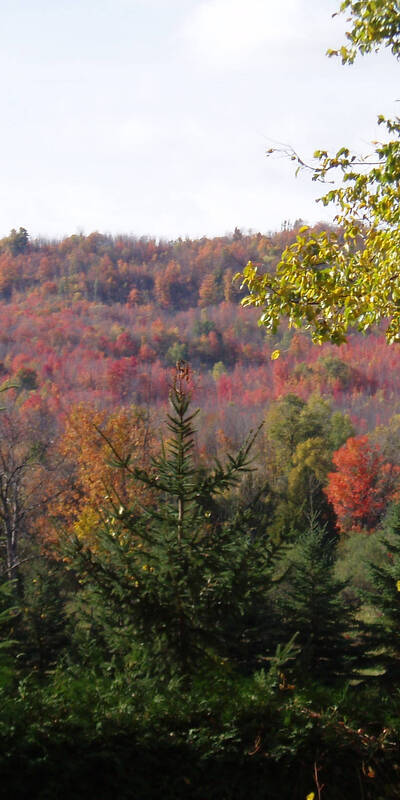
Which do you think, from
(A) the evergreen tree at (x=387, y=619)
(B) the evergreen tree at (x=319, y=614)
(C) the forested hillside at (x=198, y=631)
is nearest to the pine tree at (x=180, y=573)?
(C) the forested hillside at (x=198, y=631)

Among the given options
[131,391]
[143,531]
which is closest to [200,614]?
[143,531]

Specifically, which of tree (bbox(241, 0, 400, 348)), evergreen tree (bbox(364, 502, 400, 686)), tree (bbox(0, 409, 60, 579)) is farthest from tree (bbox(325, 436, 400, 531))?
tree (bbox(241, 0, 400, 348))

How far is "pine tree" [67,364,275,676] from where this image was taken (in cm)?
501

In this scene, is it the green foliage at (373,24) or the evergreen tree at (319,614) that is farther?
the evergreen tree at (319,614)

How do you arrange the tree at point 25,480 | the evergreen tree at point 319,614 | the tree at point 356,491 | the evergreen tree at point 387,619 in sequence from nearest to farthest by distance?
the evergreen tree at point 319,614 < the evergreen tree at point 387,619 < the tree at point 25,480 < the tree at point 356,491

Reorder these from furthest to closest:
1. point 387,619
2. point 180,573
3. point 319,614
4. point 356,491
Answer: point 356,491 < point 387,619 < point 319,614 < point 180,573

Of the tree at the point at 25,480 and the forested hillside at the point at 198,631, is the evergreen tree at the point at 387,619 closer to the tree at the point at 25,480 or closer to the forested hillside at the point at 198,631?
the forested hillside at the point at 198,631

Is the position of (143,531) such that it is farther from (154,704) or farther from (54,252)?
(54,252)

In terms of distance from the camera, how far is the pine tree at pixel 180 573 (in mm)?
5012

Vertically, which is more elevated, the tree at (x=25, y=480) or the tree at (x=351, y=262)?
the tree at (x=351, y=262)

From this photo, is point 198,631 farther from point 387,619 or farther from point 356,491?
point 356,491

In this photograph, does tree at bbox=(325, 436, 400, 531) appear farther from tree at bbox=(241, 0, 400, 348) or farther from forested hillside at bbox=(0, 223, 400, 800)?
tree at bbox=(241, 0, 400, 348)

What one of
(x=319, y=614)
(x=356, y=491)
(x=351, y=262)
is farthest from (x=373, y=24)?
(x=356, y=491)

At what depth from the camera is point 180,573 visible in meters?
5.09
